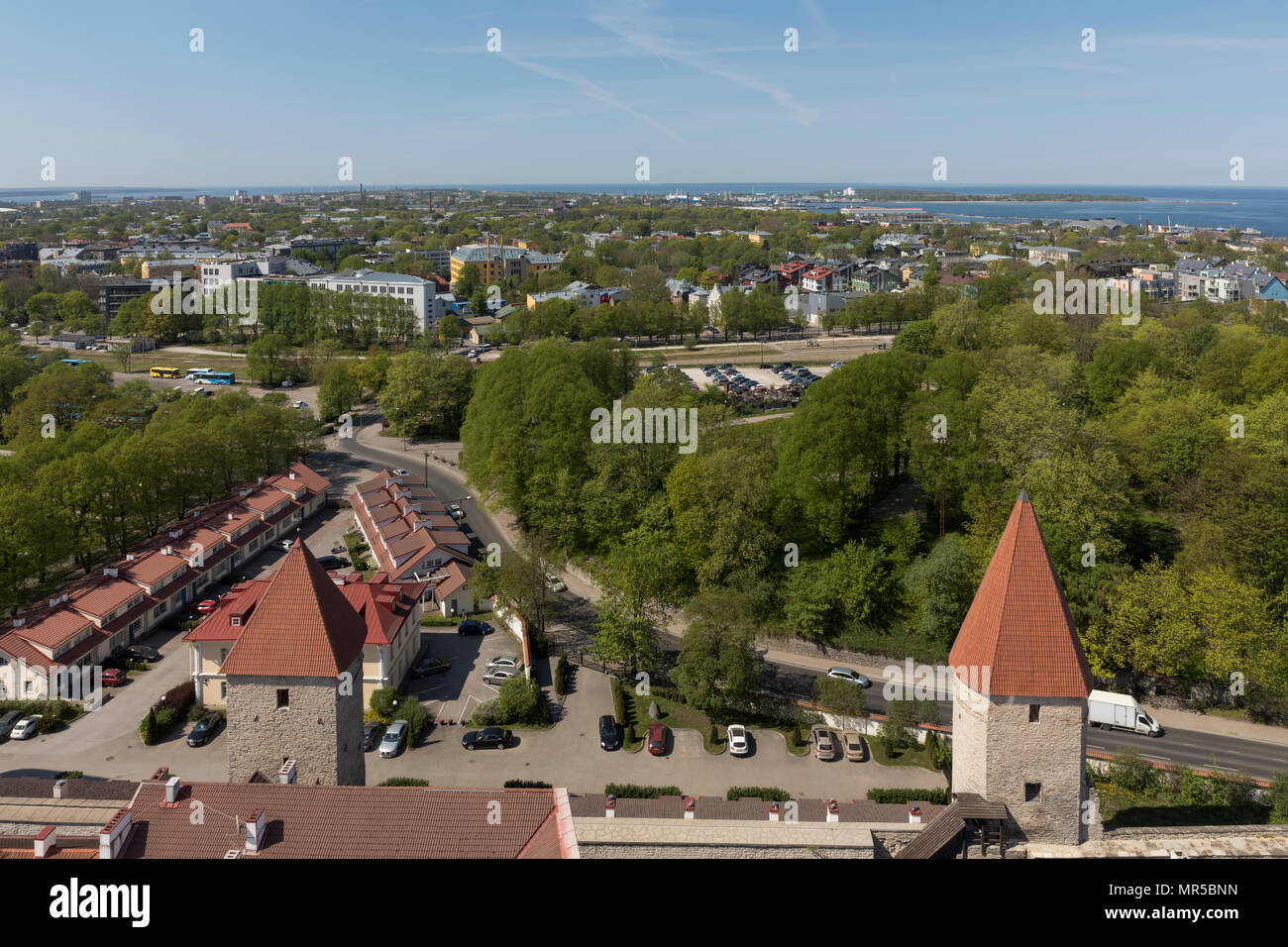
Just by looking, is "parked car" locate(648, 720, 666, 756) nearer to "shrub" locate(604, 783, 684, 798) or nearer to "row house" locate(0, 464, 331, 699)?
"shrub" locate(604, 783, 684, 798)

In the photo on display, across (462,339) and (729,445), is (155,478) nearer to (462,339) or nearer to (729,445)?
(729,445)

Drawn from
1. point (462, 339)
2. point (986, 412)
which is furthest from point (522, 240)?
point (986, 412)

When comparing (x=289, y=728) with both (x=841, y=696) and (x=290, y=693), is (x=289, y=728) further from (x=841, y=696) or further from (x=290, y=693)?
(x=841, y=696)

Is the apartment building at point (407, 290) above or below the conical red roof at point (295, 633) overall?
above

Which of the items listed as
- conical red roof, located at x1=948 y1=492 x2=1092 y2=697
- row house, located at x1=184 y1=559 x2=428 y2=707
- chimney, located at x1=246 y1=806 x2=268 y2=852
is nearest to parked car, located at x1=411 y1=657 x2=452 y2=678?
row house, located at x1=184 y1=559 x2=428 y2=707

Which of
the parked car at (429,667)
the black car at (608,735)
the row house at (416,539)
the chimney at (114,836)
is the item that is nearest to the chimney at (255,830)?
the chimney at (114,836)

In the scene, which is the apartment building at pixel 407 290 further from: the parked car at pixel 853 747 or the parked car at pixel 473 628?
the parked car at pixel 853 747

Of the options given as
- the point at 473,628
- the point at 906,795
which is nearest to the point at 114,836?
the point at 906,795
